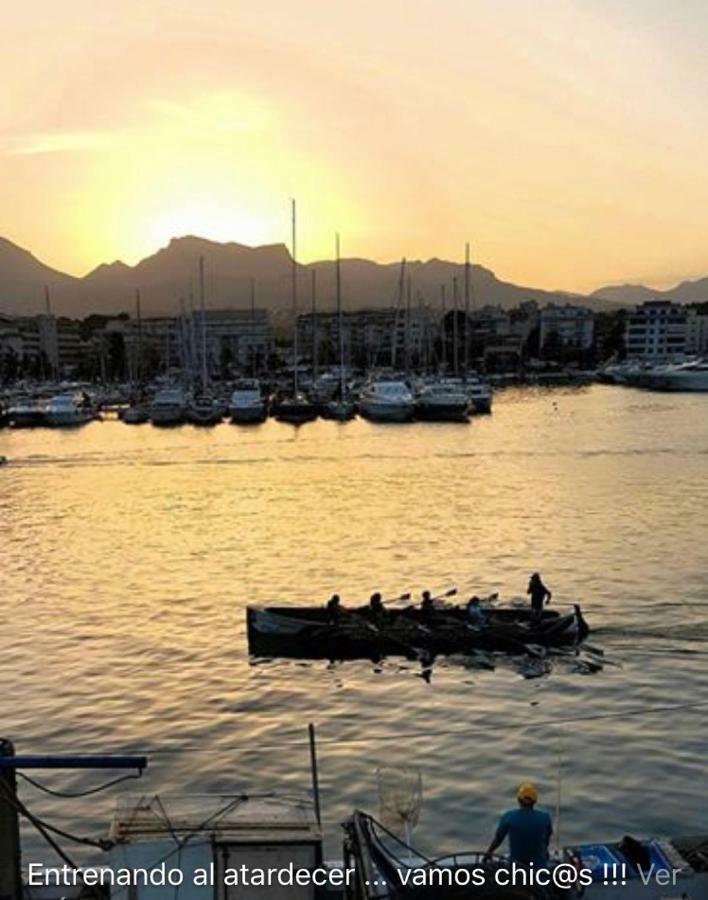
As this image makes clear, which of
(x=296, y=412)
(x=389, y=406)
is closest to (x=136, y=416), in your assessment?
(x=296, y=412)

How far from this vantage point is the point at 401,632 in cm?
2770

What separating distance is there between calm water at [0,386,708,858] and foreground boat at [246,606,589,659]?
0.82 m

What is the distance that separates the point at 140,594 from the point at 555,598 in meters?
15.1

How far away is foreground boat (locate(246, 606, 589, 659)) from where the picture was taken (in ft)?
89.5

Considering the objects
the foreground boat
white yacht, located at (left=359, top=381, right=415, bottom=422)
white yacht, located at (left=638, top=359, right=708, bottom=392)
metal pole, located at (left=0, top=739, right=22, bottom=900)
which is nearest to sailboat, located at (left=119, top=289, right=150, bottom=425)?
white yacht, located at (left=359, top=381, right=415, bottom=422)

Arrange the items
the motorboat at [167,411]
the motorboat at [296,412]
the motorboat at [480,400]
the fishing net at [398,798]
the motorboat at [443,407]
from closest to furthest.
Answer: the fishing net at [398,798] → the motorboat at [443,407] → the motorboat at [296,412] → the motorboat at [167,411] → the motorboat at [480,400]

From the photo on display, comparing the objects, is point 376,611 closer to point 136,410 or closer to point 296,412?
point 296,412

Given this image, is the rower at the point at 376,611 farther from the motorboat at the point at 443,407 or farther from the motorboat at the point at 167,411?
the motorboat at the point at 167,411

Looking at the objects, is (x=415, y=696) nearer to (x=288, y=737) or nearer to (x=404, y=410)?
(x=288, y=737)

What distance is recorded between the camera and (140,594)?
36.5 m

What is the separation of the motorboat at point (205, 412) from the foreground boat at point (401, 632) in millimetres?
78642

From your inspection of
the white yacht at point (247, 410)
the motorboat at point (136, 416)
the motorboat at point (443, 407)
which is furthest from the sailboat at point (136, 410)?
the motorboat at point (443, 407)

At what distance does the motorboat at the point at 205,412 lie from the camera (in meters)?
106

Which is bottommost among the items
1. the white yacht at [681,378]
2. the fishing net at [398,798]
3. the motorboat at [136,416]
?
the fishing net at [398,798]
